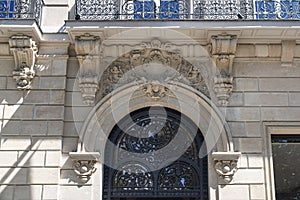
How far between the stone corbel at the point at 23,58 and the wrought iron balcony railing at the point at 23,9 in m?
0.57

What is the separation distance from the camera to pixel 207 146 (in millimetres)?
9594

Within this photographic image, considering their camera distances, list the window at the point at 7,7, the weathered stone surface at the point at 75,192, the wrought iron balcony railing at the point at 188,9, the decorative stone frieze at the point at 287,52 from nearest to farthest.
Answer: the weathered stone surface at the point at 75,192 → the decorative stone frieze at the point at 287,52 → the wrought iron balcony railing at the point at 188,9 → the window at the point at 7,7

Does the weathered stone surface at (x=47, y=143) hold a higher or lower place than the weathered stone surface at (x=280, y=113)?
lower

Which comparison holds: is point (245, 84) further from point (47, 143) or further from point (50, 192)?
point (50, 192)

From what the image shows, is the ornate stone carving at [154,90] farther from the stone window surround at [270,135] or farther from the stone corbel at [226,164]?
the stone window surround at [270,135]

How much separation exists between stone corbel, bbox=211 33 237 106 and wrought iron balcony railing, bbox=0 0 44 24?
344 cm

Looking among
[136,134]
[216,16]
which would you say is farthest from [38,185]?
[216,16]

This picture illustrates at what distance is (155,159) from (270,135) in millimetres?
2191

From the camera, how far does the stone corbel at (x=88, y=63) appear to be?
9656 mm

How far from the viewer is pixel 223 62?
9.77 meters

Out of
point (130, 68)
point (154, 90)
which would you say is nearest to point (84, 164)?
point (154, 90)

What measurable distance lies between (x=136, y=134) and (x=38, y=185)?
2071mm

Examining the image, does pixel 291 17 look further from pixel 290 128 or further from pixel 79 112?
pixel 79 112

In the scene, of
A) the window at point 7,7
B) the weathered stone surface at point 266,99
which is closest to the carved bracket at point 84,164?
the weathered stone surface at point 266,99
